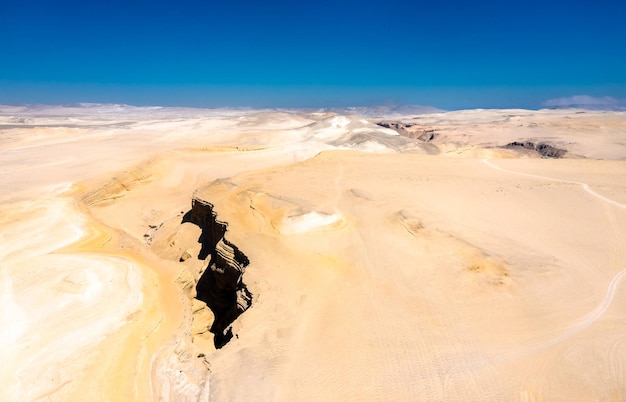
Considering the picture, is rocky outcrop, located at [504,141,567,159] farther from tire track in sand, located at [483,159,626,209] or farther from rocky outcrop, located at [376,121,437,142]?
tire track in sand, located at [483,159,626,209]

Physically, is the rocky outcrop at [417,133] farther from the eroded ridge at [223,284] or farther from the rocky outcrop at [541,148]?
the eroded ridge at [223,284]

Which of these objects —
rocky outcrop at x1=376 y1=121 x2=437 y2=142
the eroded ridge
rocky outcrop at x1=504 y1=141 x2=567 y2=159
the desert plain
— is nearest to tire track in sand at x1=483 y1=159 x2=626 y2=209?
the desert plain

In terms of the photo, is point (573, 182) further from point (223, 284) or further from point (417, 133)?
point (417, 133)

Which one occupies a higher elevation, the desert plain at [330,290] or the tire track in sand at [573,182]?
the tire track in sand at [573,182]

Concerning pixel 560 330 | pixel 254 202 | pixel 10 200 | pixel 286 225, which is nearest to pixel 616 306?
pixel 560 330

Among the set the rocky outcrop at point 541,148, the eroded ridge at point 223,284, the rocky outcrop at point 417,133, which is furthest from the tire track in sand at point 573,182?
the rocky outcrop at point 417,133

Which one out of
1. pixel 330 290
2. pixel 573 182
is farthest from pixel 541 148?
pixel 330 290

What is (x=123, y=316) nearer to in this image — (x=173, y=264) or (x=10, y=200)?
(x=173, y=264)
